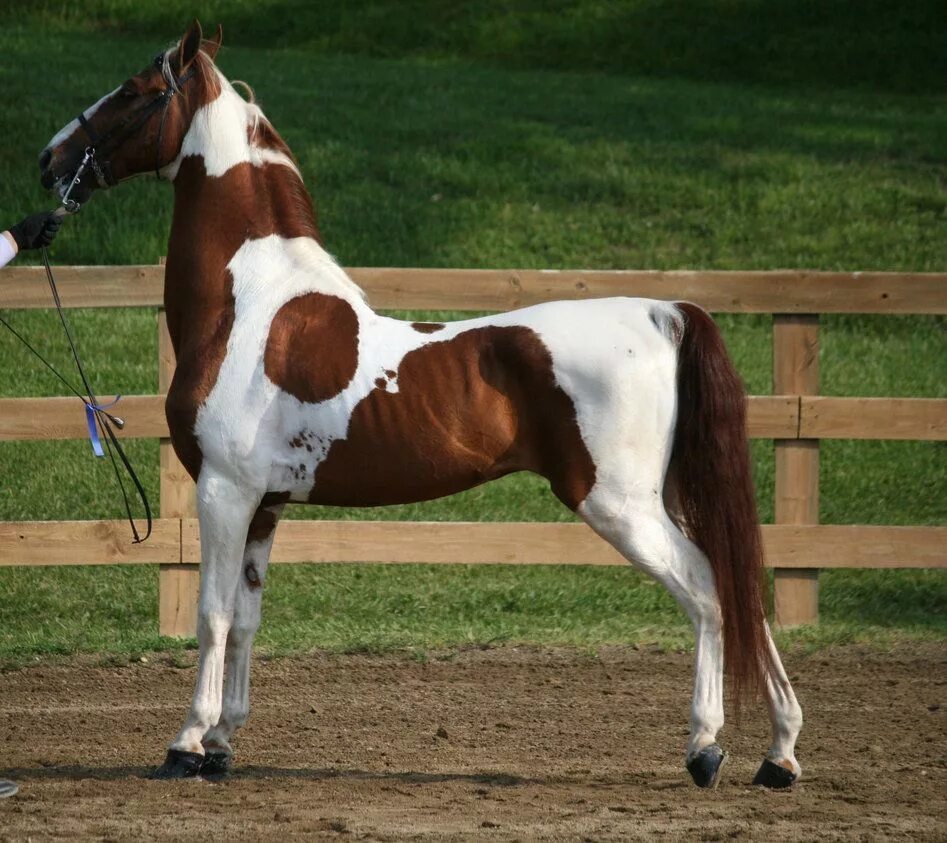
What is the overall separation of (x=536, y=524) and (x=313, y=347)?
222cm

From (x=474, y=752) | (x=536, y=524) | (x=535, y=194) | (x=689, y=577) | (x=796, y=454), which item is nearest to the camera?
(x=689, y=577)

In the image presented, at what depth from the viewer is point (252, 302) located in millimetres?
4523

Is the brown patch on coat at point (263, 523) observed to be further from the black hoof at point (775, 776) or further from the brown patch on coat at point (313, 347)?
the black hoof at point (775, 776)

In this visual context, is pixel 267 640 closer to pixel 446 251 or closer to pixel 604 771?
pixel 604 771

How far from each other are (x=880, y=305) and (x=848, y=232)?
235 inches

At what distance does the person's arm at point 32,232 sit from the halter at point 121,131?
0.23ft

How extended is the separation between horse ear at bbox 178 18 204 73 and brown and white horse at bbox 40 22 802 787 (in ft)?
0.04

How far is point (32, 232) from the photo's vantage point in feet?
15.0

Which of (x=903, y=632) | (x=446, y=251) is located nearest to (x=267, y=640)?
(x=903, y=632)

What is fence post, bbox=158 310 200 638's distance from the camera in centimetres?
636

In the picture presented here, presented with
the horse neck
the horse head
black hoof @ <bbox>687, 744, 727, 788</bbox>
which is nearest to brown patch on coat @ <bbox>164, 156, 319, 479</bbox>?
the horse neck

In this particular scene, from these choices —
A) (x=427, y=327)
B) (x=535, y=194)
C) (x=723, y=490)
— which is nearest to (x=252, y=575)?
(x=427, y=327)

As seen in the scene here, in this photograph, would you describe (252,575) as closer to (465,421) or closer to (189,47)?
(465,421)

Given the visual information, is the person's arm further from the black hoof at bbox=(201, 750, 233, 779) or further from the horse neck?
the black hoof at bbox=(201, 750, 233, 779)
